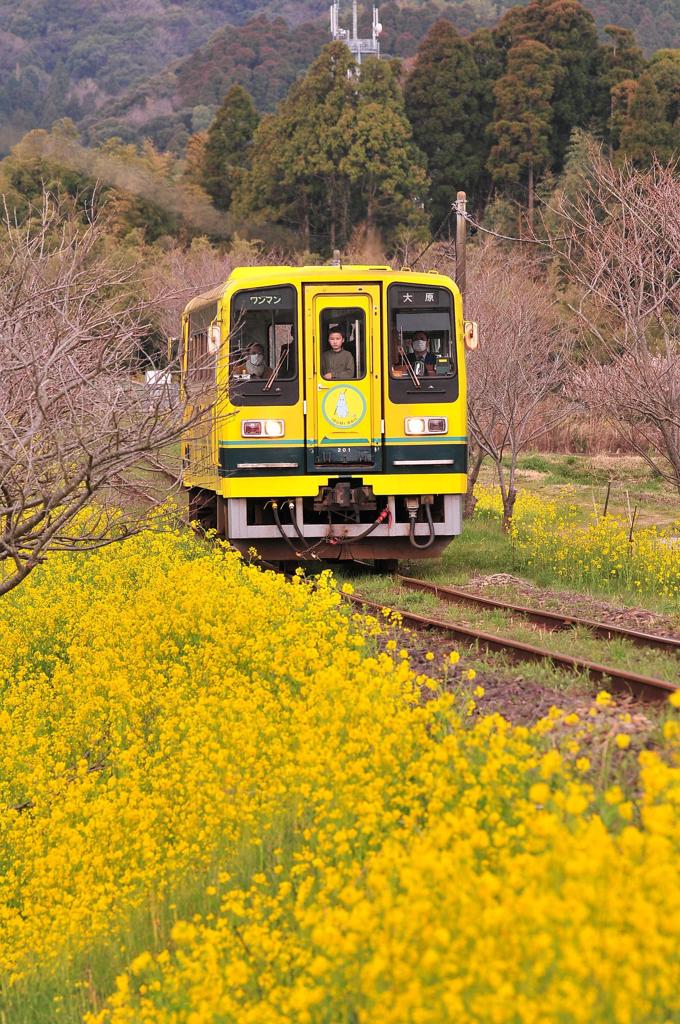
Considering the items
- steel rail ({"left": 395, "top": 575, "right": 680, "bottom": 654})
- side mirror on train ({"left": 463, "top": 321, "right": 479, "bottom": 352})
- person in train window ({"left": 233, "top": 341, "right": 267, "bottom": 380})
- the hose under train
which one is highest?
side mirror on train ({"left": 463, "top": 321, "right": 479, "bottom": 352})

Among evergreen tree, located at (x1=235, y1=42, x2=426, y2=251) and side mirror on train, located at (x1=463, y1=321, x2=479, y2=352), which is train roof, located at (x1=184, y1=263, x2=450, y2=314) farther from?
evergreen tree, located at (x1=235, y1=42, x2=426, y2=251)

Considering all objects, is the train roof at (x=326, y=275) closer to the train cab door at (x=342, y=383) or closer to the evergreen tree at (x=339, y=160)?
the train cab door at (x=342, y=383)

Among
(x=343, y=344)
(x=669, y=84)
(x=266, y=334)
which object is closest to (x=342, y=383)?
A: (x=343, y=344)

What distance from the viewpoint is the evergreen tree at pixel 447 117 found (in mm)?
58312

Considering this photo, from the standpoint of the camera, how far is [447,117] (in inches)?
2311

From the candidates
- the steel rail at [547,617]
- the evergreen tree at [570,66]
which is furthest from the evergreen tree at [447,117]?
the steel rail at [547,617]

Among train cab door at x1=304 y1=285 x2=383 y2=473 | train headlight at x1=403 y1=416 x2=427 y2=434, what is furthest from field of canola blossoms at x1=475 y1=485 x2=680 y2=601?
train cab door at x1=304 y1=285 x2=383 y2=473

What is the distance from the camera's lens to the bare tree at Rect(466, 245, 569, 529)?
19.8 m

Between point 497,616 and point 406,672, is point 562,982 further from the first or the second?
point 497,616

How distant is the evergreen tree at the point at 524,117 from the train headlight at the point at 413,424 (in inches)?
1701

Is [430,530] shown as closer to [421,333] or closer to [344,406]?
[344,406]

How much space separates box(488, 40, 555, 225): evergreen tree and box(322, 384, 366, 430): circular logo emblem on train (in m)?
43.3

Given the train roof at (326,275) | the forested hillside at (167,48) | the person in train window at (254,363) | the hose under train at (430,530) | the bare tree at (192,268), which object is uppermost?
the forested hillside at (167,48)

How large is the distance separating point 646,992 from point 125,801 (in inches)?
163
